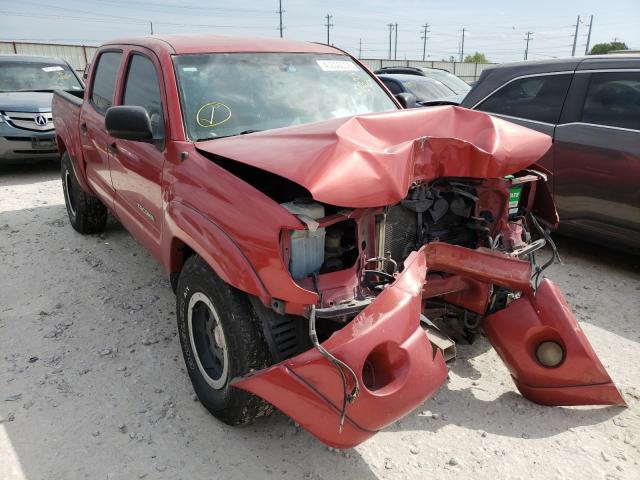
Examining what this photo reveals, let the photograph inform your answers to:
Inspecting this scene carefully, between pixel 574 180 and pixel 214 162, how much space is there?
11.2ft

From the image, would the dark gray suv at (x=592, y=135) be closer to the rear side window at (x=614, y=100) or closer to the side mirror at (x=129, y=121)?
the rear side window at (x=614, y=100)

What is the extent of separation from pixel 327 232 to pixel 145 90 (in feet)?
6.17

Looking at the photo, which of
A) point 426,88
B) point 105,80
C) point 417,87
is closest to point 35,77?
point 105,80

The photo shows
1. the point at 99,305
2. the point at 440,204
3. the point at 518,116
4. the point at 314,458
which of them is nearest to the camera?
the point at 314,458

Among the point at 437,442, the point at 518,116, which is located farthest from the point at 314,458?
the point at 518,116

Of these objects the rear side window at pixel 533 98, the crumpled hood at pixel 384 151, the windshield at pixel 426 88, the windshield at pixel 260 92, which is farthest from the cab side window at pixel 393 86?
the crumpled hood at pixel 384 151

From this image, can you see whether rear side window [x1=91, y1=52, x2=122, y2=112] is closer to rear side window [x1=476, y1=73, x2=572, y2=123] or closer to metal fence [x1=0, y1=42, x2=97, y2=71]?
rear side window [x1=476, y1=73, x2=572, y2=123]

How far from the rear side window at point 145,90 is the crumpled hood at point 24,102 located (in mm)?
A: 5209

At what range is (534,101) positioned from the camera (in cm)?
489

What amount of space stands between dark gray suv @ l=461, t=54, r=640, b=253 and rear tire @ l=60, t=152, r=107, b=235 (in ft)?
14.3

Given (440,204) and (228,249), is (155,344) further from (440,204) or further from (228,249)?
(440,204)

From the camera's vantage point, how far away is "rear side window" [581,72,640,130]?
4.24 m

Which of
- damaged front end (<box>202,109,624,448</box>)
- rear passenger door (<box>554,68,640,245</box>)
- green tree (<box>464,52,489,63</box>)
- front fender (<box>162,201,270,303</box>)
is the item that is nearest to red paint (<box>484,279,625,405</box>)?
damaged front end (<box>202,109,624,448</box>)

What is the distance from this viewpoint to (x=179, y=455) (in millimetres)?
2459
